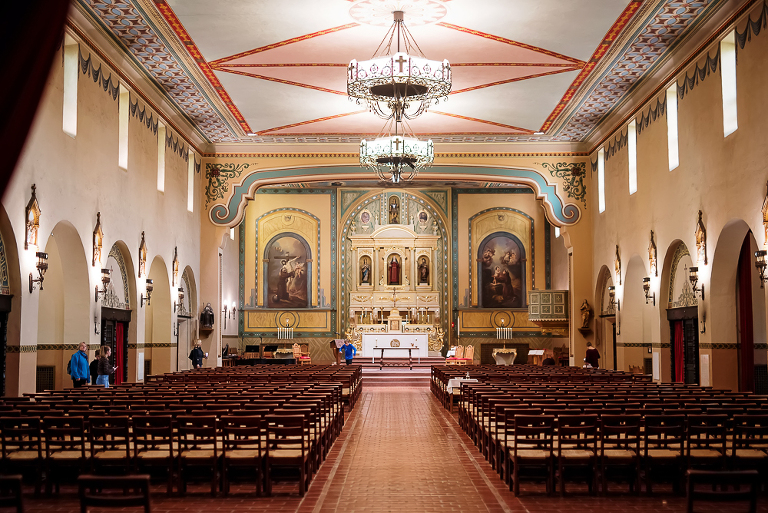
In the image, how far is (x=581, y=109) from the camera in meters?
19.8

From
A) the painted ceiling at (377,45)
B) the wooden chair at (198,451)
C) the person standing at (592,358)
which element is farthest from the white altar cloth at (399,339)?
the wooden chair at (198,451)

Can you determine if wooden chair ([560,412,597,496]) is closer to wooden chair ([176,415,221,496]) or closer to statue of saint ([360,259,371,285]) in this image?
wooden chair ([176,415,221,496])

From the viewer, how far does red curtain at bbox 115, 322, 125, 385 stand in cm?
1689

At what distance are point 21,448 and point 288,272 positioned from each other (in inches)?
940

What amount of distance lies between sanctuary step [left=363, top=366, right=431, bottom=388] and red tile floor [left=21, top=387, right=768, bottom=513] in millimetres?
12516

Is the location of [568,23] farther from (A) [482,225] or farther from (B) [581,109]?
(A) [482,225]

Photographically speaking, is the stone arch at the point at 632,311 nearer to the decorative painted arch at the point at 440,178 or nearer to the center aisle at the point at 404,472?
the decorative painted arch at the point at 440,178

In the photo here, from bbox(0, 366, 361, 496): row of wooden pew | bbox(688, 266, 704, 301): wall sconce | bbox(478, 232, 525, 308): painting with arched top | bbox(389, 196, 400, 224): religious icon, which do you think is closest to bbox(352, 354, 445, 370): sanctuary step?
bbox(478, 232, 525, 308): painting with arched top

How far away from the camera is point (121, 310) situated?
16.7 m

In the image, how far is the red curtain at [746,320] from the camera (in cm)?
1397

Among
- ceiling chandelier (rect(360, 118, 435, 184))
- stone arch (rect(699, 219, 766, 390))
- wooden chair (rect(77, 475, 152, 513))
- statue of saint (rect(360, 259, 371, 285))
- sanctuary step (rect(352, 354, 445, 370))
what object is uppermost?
ceiling chandelier (rect(360, 118, 435, 184))

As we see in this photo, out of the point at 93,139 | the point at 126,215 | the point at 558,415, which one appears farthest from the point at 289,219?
the point at 558,415

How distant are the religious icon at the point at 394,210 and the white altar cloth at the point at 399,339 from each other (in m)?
5.26

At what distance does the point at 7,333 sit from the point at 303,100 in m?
9.95
